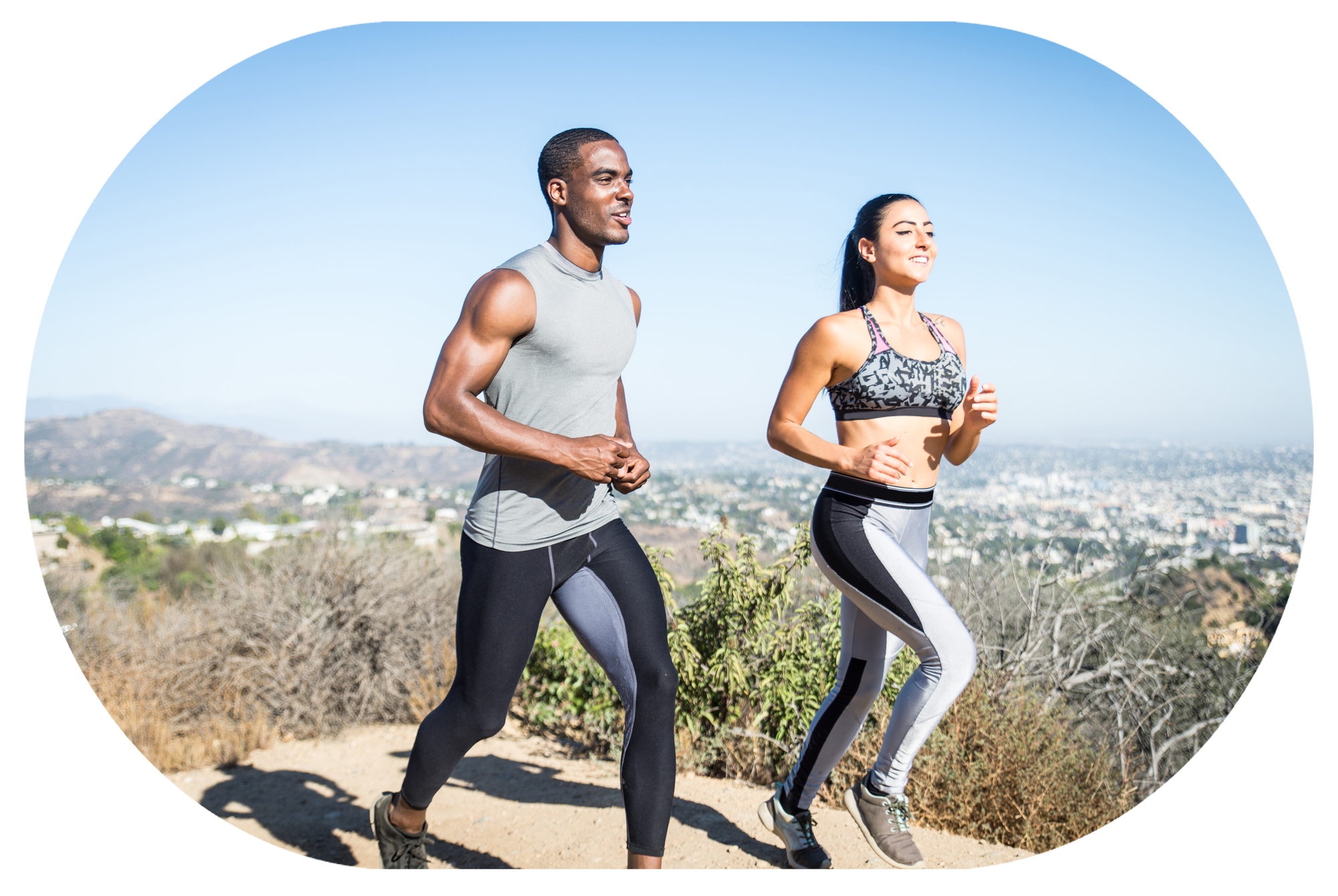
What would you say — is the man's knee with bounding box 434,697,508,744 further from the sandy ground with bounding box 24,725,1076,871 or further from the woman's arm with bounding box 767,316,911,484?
the woman's arm with bounding box 767,316,911,484

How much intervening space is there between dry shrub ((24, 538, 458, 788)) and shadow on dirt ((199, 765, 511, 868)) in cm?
56

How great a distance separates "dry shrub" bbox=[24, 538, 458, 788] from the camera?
6.04 m

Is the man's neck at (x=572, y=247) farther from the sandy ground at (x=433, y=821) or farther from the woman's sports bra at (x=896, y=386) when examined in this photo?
the sandy ground at (x=433, y=821)

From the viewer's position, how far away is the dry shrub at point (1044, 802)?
12.2ft

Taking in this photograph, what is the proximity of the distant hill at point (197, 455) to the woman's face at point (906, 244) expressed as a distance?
17188 mm

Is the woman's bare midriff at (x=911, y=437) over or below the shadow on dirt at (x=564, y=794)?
over

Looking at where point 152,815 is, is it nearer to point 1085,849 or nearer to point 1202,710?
point 1085,849

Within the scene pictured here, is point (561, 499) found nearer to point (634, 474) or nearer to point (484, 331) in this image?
point (634, 474)

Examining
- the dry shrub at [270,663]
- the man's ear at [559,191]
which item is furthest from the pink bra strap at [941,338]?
the dry shrub at [270,663]

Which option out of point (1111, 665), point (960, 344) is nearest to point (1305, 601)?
point (1111, 665)

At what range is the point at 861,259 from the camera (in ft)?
10.7

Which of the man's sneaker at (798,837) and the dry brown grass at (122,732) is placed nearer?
the man's sneaker at (798,837)

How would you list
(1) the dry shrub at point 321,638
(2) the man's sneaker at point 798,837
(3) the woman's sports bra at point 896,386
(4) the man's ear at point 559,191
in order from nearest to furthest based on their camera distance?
(4) the man's ear at point 559,191
(3) the woman's sports bra at point 896,386
(2) the man's sneaker at point 798,837
(1) the dry shrub at point 321,638

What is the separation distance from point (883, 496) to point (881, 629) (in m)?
0.47
